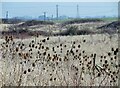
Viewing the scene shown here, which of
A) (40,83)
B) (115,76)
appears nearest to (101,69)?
(115,76)

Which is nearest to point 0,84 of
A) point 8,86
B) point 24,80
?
point 8,86

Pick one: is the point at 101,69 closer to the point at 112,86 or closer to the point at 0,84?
the point at 112,86

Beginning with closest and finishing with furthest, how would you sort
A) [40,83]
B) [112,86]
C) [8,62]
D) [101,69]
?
[101,69] < [112,86] < [40,83] < [8,62]

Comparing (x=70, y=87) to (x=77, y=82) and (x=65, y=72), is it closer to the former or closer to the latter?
(x=77, y=82)

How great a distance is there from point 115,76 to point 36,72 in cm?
147

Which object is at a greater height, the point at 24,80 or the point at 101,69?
the point at 101,69

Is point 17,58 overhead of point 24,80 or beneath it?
overhead

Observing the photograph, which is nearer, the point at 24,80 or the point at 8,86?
the point at 8,86

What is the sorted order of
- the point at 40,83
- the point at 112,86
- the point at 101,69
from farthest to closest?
the point at 40,83 < the point at 112,86 < the point at 101,69

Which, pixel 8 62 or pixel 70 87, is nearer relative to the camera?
pixel 70 87

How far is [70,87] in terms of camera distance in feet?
15.2

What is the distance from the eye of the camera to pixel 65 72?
5.55m

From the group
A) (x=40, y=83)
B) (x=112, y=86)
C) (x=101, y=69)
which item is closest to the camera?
(x=101, y=69)

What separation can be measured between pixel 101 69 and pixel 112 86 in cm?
41
